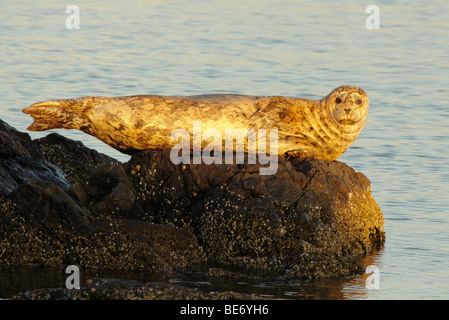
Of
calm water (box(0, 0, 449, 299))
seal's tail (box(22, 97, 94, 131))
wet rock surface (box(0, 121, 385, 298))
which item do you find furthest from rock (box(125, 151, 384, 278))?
seal's tail (box(22, 97, 94, 131))

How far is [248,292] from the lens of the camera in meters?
7.71

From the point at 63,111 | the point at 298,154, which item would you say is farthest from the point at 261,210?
the point at 63,111

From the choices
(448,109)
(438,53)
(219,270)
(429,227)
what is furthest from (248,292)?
(438,53)

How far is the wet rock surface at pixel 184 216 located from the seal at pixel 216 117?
364 millimetres

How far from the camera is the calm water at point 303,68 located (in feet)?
34.7

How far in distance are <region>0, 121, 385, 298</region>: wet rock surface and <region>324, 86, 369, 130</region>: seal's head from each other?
1.71 ft

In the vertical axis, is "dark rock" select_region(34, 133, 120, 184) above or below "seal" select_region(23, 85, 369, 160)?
below

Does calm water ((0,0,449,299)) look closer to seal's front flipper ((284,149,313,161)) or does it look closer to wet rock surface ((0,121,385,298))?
wet rock surface ((0,121,385,298))

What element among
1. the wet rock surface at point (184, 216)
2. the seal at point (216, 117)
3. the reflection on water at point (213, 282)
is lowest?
the reflection on water at point (213, 282)

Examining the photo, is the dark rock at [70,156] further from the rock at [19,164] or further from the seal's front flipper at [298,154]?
the seal's front flipper at [298,154]

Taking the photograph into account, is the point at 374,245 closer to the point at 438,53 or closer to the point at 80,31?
the point at 438,53

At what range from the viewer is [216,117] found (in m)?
9.43

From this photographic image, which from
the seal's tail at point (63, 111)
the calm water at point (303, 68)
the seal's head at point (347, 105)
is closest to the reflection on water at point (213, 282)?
the calm water at point (303, 68)

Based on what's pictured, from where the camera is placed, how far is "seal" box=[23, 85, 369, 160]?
31.1 ft
